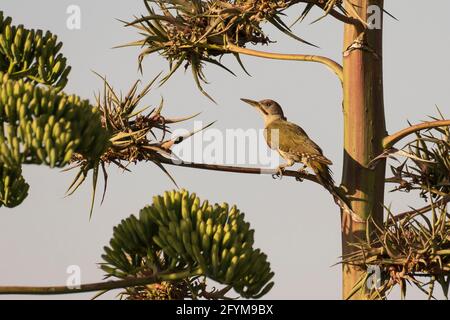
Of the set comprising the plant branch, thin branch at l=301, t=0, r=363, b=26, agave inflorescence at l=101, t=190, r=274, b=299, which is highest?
thin branch at l=301, t=0, r=363, b=26

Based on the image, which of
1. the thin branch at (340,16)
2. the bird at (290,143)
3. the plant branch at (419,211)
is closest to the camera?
the plant branch at (419,211)

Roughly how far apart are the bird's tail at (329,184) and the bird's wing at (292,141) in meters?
0.09

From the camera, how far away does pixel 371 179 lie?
1064 cm

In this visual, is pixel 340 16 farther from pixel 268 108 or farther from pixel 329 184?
pixel 268 108

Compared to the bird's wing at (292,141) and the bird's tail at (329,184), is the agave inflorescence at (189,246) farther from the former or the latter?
the bird's wing at (292,141)

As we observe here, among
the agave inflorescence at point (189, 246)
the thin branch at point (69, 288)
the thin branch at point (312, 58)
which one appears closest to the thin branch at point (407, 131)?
the thin branch at point (312, 58)

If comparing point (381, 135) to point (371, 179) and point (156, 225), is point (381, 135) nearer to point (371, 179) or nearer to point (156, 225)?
point (371, 179)

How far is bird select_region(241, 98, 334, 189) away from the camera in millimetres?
10930

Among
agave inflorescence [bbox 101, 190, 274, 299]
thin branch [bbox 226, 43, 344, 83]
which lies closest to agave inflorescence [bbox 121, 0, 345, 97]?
thin branch [bbox 226, 43, 344, 83]

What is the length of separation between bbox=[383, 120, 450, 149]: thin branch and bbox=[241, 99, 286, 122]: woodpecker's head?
253 cm

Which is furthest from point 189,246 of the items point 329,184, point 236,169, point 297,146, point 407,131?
point 297,146

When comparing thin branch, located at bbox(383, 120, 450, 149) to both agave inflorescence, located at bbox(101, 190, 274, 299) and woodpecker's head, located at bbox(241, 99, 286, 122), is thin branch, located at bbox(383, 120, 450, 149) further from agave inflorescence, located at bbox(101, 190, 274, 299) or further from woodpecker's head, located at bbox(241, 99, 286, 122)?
agave inflorescence, located at bbox(101, 190, 274, 299)

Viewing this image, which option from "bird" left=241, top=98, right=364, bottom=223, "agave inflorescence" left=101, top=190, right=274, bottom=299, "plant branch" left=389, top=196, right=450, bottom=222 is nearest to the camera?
"agave inflorescence" left=101, top=190, right=274, bottom=299

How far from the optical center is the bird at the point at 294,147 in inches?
424
